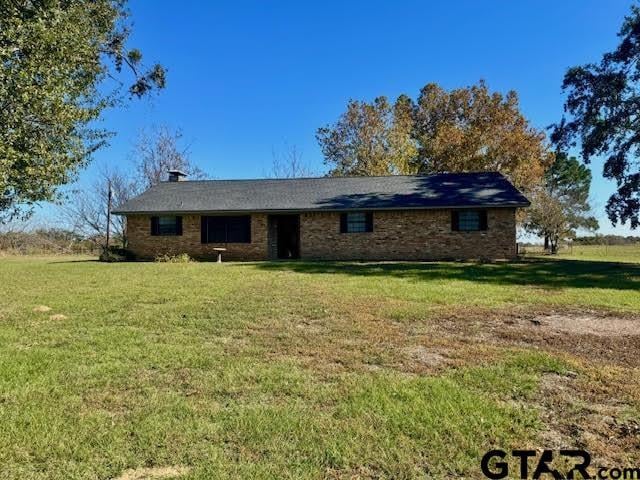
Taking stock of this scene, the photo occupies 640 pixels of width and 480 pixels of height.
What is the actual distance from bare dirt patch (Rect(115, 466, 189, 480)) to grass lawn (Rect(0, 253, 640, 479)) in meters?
0.01

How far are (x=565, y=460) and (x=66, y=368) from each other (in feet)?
14.4

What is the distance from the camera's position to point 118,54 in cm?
1648

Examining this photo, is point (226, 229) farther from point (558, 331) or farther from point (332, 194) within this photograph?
point (558, 331)

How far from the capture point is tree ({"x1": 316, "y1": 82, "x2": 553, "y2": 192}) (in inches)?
1230

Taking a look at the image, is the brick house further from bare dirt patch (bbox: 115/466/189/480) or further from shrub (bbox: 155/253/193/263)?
bare dirt patch (bbox: 115/466/189/480)

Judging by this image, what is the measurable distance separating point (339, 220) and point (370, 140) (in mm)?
15769

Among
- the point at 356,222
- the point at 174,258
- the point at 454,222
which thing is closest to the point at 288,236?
the point at 356,222

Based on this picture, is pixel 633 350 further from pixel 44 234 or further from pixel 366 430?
pixel 44 234

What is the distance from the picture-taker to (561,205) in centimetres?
3866

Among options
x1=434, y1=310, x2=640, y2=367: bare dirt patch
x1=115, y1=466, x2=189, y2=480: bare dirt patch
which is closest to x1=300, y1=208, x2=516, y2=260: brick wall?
x1=434, y1=310, x2=640, y2=367: bare dirt patch

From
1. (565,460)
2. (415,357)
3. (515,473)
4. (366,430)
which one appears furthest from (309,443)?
(415,357)

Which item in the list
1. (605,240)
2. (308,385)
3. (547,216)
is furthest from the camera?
(605,240)

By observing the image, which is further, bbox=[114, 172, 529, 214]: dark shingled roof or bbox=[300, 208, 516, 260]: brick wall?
bbox=[114, 172, 529, 214]: dark shingled roof

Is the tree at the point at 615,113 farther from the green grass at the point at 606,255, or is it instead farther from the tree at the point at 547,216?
the tree at the point at 547,216
